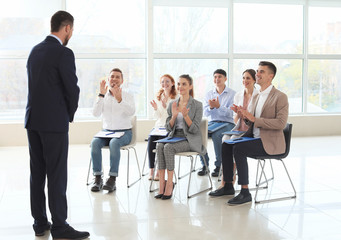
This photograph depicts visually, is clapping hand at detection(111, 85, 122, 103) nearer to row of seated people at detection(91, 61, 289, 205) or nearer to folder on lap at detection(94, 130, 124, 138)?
row of seated people at detection(91, 61, 289, 205)

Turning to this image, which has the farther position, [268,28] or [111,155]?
[268,28]

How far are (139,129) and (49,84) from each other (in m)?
5.54

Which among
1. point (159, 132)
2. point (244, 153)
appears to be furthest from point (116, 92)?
point (244, 153)

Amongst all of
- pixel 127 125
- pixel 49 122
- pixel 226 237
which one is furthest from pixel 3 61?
pixel 226 237

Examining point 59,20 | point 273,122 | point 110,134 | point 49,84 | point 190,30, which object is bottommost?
point 110,134

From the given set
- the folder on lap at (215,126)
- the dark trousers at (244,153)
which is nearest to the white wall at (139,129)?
the folder on lap at (215,126)

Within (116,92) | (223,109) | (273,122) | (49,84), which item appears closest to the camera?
(49,84)

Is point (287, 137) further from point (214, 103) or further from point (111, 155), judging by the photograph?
point (111, 155)

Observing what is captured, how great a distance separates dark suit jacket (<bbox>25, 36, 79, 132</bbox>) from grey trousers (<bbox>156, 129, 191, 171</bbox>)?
1.51 meters

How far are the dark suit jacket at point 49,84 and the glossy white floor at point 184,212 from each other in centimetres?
95

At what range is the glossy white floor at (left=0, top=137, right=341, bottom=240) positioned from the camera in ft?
11.1

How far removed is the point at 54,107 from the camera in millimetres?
3031

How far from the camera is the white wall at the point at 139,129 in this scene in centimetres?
812

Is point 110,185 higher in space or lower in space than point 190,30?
lower
